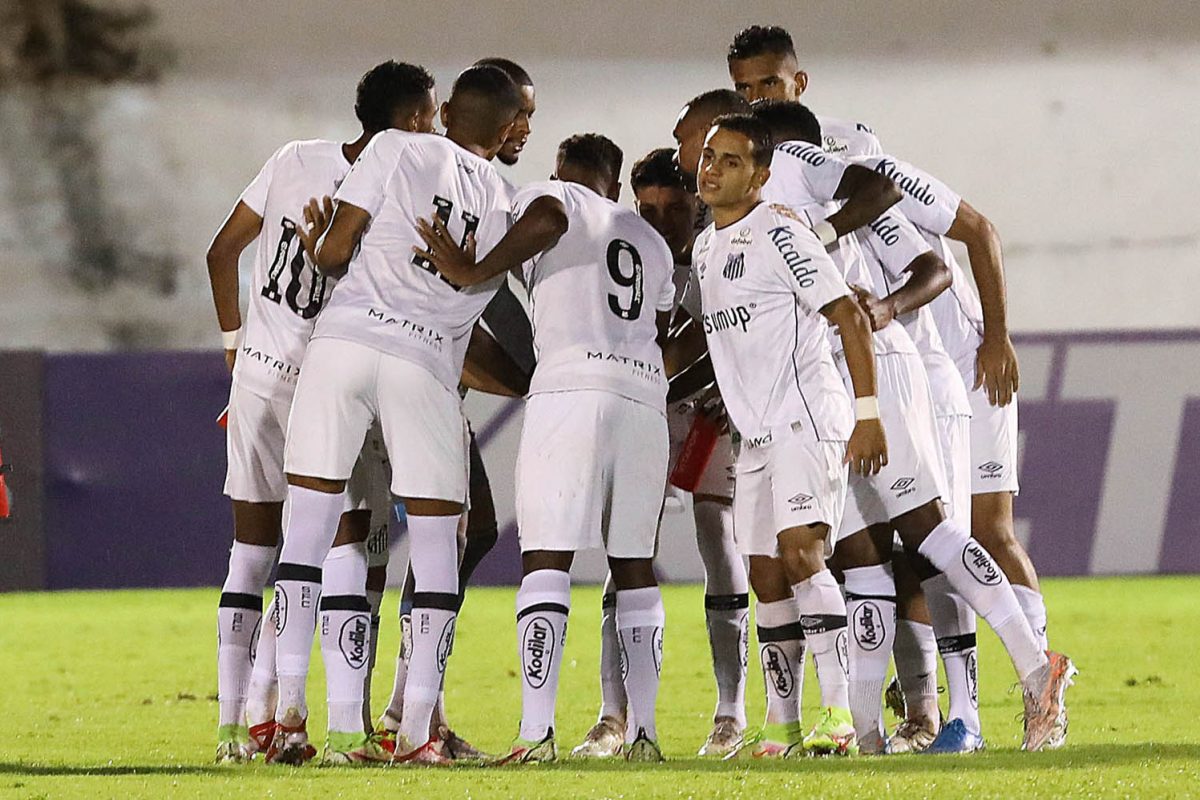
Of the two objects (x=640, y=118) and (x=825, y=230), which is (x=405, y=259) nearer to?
(x=825, y=230)

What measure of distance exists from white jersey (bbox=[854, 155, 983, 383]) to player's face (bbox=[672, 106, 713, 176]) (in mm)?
446

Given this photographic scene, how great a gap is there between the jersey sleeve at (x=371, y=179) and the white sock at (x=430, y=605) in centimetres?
79

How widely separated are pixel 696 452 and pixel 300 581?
1.27m

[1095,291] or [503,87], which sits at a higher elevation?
[503,87]

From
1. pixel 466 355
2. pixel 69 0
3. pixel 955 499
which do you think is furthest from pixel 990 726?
pixel 69 0

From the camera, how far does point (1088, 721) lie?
227 inches

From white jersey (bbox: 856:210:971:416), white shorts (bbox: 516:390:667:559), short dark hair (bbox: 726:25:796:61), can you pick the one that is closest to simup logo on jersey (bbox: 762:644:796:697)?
white shorts (bbox: 516:390:667:559)

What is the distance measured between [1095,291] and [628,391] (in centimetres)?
902

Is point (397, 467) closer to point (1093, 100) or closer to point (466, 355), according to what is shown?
point (466, 355)

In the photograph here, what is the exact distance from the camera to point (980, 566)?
4.70 metres

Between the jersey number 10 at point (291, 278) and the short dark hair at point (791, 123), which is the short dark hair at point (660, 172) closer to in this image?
the short dark hair at point (791, 123)

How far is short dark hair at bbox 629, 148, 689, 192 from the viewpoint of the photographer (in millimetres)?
5402

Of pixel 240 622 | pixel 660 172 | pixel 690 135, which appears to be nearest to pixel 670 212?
pixel 660 172

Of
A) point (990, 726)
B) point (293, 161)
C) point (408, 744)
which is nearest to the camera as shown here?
point (408, 744)
